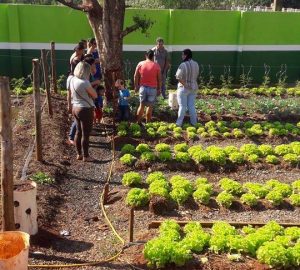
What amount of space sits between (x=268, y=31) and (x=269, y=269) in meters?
12.8

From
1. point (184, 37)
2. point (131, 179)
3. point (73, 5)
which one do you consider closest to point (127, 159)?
point (131, 179)

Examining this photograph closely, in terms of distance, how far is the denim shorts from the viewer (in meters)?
9.77

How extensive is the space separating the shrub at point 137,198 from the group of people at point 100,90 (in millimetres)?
1894

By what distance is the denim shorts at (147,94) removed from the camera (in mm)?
9773

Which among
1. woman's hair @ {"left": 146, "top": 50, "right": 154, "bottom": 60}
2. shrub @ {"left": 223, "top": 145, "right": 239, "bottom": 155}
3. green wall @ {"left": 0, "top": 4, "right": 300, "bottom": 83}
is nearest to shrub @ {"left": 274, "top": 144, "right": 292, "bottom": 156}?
shrub @ {"left": 223, "top": 145, "right": 239, "bottom": 155}

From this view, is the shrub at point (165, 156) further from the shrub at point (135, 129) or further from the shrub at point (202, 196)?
the shrub at point (202, 196)

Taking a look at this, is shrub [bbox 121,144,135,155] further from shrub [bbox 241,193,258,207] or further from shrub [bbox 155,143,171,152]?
shrub [bbox 241,193,258,207]

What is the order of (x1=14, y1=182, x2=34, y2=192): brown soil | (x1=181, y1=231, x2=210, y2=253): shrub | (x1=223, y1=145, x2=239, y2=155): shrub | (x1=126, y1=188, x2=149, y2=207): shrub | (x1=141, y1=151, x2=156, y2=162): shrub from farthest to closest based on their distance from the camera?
(x1=223, y1=145, x2=239, y2=155): shrub → (x1=141, y1=151, x2=156, y2=162): shrub → (x1=126, y1=188, x2=149, y2=207): shrub → (x1=14, y1=182, x2=34, y2=192): brown soil → (x1=181, y1=231, x2=210, y2=253): shrub

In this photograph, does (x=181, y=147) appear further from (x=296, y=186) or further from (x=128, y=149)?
(x=296, y=186)

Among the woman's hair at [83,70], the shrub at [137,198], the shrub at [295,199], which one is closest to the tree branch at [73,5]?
the woman's hair at [83,70]

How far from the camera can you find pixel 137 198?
→ 642 centimetres

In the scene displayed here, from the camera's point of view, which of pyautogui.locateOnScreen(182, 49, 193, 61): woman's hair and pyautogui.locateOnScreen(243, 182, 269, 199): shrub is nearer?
pyautogui.locateOnScreen(243, 182, 269, 199): shrub

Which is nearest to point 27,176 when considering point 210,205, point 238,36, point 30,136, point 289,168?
point 30,136

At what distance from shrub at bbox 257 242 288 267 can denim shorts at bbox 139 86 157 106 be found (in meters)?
5.42
